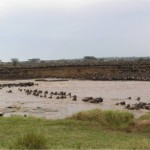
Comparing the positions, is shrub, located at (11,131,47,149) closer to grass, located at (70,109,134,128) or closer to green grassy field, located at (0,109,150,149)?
green grassy field, located at (0,109,150,149)

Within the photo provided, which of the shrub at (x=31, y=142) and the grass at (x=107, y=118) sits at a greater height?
the shrub at (x=31, y=142)

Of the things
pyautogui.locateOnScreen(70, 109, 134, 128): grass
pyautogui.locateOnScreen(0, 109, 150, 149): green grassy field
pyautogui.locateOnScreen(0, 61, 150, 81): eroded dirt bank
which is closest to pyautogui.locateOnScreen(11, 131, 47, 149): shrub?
pyautogui.locateOnScreen(0, 109, 150, 149): green grassy field

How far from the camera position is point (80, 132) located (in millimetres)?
16422

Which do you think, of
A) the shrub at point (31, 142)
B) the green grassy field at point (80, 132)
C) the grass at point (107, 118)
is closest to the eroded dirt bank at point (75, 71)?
the grass at point (107, 118)

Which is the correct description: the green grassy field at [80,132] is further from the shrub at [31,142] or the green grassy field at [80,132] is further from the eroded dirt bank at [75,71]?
the eroded dirt bank at [75,71]

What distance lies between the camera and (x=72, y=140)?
1463cm

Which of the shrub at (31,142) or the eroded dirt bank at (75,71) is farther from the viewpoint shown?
the eroded dirt bank at (75,71)

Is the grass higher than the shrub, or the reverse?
the shrub

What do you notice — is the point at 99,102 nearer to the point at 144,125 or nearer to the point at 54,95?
the point at 54,95

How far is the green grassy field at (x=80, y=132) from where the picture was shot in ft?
38.7

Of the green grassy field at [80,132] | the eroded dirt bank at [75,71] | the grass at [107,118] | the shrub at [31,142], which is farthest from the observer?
the eroded dirt bank at [75,71]

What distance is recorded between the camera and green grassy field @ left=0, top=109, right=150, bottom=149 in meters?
11.8

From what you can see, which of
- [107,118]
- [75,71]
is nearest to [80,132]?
[107,118]

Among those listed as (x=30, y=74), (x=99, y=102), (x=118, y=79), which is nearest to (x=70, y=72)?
(x=30, y=74)
